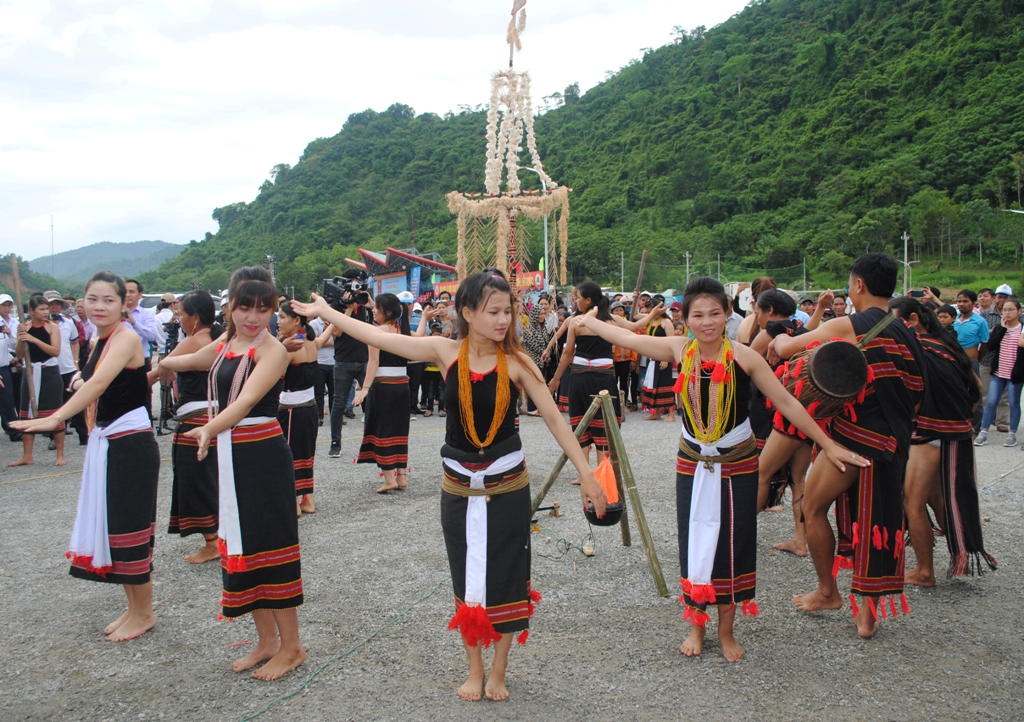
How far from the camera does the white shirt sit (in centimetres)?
912

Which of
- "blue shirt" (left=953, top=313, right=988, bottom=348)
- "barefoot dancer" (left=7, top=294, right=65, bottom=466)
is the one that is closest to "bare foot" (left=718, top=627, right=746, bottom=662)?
"blue shirt" (left=953, top=313, right=988, bottom=348)

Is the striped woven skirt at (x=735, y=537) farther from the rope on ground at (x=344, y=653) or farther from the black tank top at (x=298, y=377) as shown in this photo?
the black tank top at (x=298, y=377)

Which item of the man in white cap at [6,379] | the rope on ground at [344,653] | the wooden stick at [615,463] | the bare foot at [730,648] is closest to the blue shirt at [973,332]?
the wooden stick at [615,463]

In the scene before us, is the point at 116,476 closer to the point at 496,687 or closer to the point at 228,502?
the point at 228,502

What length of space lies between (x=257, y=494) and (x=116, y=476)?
0.93 m

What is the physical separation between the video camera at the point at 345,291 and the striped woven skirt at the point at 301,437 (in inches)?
37.8

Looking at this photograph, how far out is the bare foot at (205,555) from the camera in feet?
16.5

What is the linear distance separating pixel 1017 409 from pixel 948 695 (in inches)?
281

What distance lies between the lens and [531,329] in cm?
1298

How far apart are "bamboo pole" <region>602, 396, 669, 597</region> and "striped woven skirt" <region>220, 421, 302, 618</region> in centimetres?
201

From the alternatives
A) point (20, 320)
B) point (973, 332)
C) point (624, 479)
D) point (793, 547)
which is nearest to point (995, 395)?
point (973, 332)

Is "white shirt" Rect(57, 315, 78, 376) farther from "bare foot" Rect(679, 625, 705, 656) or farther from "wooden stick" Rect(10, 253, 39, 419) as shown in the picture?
"bare foot" Rect(679, 625, 705, 656)

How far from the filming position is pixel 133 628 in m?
3.91

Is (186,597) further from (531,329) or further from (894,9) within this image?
(894,9)
